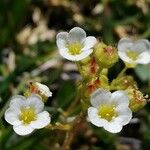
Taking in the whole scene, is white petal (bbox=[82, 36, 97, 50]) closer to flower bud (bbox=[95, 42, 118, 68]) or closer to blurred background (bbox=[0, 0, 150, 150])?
flower bud (bbox=[95, 42, 118, 68])

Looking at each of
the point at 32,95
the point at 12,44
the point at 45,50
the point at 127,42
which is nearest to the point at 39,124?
the point at 32,95

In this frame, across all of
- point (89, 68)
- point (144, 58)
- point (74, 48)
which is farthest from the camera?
point (144, 58)

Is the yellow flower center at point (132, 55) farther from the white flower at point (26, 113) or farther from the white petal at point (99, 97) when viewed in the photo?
the white flower at point (26, 113)

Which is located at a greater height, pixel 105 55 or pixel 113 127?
pixel 105 55

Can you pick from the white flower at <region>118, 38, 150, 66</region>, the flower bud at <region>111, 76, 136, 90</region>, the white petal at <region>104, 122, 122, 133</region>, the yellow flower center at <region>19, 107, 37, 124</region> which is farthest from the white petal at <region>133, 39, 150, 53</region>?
the yellow flower center at <region>19, 107, 37, 124</region>

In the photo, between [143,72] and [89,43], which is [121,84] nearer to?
[89,43]

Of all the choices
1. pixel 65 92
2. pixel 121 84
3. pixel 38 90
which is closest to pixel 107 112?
pixel 121 84
